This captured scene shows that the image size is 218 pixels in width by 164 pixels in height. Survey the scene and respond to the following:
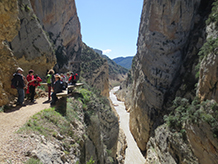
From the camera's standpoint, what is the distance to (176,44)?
65.5 feet

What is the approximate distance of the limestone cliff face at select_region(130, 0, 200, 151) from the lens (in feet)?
63.4

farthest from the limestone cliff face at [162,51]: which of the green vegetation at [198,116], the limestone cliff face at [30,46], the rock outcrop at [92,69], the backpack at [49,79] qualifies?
the rock outcrop at [92,69]

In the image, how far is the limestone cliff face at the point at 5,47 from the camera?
17.4ft

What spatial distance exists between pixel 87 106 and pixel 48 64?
789cm

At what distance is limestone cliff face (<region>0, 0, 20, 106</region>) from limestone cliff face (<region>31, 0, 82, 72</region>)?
16.6 meters

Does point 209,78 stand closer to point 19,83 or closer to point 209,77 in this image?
point 209,77

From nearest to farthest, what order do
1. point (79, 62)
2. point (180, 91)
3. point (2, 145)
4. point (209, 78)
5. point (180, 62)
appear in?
point (2, 145), point (209, 78), point (180, 91), point (180, 62), point (79, 62)

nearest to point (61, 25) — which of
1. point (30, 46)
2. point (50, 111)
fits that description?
point (30, 46)

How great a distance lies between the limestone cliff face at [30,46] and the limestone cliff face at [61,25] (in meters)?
9.63

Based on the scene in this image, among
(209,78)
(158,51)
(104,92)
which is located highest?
(158,51)

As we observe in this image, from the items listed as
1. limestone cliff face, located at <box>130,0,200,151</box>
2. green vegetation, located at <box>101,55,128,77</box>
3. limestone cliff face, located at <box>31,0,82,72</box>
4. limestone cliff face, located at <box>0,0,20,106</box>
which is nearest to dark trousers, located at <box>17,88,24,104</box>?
limestone cliff face, located at <box>0,0,20,106</box>

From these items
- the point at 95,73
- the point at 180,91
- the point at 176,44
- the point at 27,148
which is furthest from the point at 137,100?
the point at 27,148

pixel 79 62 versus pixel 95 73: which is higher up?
pixel 79 62

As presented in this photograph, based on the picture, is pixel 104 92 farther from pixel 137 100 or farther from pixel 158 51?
pixel 158 51
